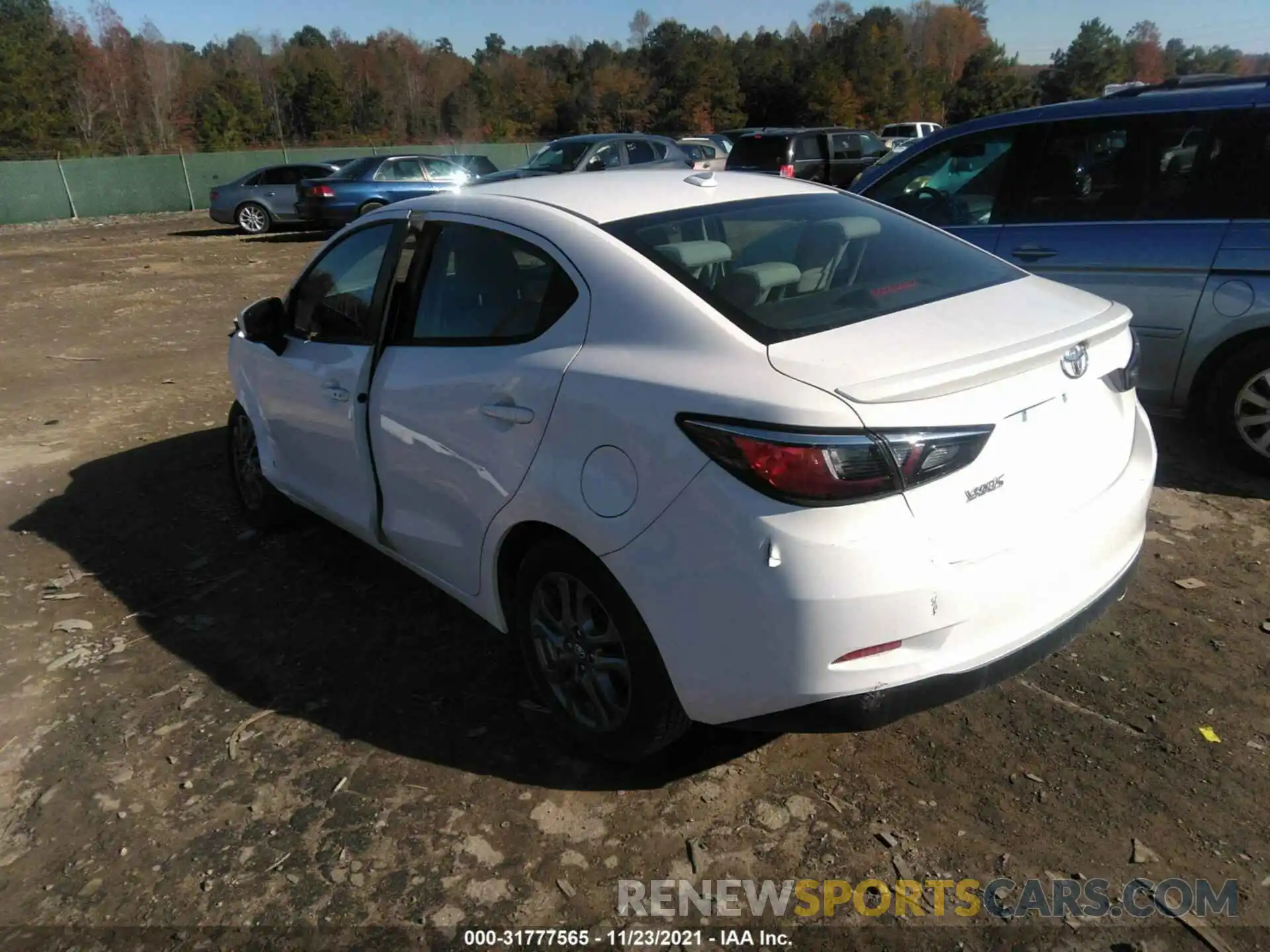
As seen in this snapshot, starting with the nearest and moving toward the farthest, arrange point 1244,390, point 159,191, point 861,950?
point 861,950 → point 1244,390 → point 159,191

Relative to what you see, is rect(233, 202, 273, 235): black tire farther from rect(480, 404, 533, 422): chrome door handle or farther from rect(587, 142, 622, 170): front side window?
rect(480, 404, 533, 422): chrome door handle

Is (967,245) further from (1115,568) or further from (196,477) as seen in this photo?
(196,477)

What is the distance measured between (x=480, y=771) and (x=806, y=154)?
17317mm

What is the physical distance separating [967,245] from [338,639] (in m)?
2.83

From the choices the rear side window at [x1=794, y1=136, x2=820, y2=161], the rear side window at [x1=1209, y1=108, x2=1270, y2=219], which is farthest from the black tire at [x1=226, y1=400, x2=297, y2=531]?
the rear side window at [x1=794, y1=136, x2=820, y2=161]

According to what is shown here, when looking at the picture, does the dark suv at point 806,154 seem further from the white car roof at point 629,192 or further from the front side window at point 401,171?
the white car roof at point 629,192

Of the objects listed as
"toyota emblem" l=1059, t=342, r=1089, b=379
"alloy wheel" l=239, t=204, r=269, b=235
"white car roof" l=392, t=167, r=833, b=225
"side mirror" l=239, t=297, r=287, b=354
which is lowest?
"alloy wheel" l=239, t=204, r=269, b=235

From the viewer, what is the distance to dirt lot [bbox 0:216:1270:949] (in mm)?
2504

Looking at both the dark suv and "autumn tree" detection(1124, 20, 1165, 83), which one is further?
"autumn tree" detection(1124, 20, 1165, 83)

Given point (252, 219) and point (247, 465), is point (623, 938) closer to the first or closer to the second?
point (247, 465)

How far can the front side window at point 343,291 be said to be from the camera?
367 centimetres

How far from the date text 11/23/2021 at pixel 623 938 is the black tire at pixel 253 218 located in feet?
70.9

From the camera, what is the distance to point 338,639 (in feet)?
12.5

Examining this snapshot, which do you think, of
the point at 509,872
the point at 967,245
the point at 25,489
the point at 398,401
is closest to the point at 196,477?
the point at 25,489
